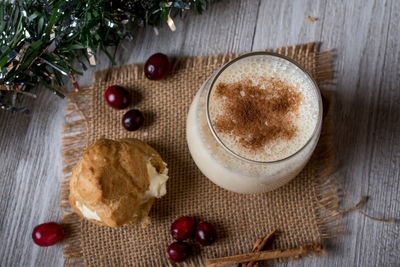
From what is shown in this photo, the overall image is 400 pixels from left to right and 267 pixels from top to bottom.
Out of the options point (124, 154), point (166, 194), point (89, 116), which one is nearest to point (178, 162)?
point (166, 194)

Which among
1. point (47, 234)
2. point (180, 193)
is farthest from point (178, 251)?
point (47, 234)

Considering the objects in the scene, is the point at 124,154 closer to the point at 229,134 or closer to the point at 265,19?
the point at 229,134

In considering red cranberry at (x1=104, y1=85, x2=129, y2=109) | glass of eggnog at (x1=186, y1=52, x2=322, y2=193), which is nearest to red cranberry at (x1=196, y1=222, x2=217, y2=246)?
glass of eggnog at (x1=186, y1=52, x2=322, y2=193)

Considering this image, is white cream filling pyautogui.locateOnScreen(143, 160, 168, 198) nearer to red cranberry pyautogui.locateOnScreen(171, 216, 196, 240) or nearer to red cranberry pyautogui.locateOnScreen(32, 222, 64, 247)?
red cranberry pyautogui.locateOnScreen(171, 216, 196, 240)

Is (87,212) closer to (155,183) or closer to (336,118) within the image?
(155,183)

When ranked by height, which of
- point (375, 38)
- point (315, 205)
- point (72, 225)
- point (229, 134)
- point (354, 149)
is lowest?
point (72, 225)

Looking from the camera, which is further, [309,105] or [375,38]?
[375,38]
